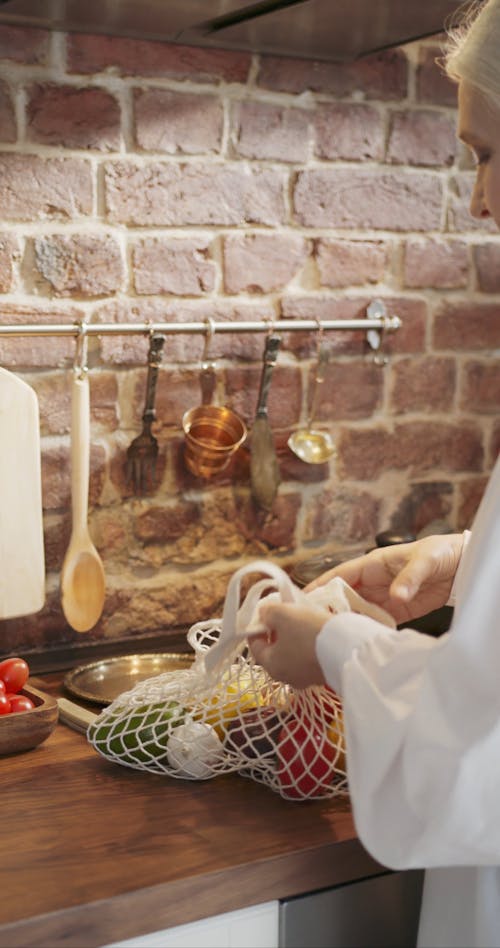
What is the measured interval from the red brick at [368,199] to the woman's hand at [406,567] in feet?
2.27

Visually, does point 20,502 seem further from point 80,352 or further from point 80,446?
point 80,352

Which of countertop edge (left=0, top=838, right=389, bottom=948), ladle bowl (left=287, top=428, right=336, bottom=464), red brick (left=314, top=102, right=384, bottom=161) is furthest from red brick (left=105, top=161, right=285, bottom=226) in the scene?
countertop edge (left=0, top=838, right=389, bottom=948)

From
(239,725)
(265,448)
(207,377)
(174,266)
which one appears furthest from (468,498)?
(239,725)

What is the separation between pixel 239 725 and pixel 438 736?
1.41 ft

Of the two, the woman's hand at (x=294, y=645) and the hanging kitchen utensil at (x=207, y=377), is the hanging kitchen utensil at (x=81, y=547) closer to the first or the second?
the hanging kitchen utensil at (x=207, y=377)

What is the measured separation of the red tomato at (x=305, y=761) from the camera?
4.28 feet

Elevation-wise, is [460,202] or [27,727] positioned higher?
[460,202]

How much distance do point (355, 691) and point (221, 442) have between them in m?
0.84

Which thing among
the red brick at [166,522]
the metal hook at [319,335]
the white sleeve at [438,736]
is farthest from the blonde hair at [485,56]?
the red brick at [166,522]

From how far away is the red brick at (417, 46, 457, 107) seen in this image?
197 cm

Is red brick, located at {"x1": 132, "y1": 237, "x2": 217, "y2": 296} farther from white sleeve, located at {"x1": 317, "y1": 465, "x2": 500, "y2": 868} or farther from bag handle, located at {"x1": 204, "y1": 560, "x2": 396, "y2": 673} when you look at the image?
white sleeve, located at {"x1": 317, "y1": 465, "x2": 500, "y2": 868}

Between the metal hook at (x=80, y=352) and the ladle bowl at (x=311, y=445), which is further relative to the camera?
the ladle bowl at (x=311, y=445)

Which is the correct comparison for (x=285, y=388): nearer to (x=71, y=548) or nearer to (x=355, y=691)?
(x=71, y=548)

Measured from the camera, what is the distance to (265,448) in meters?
1.85
